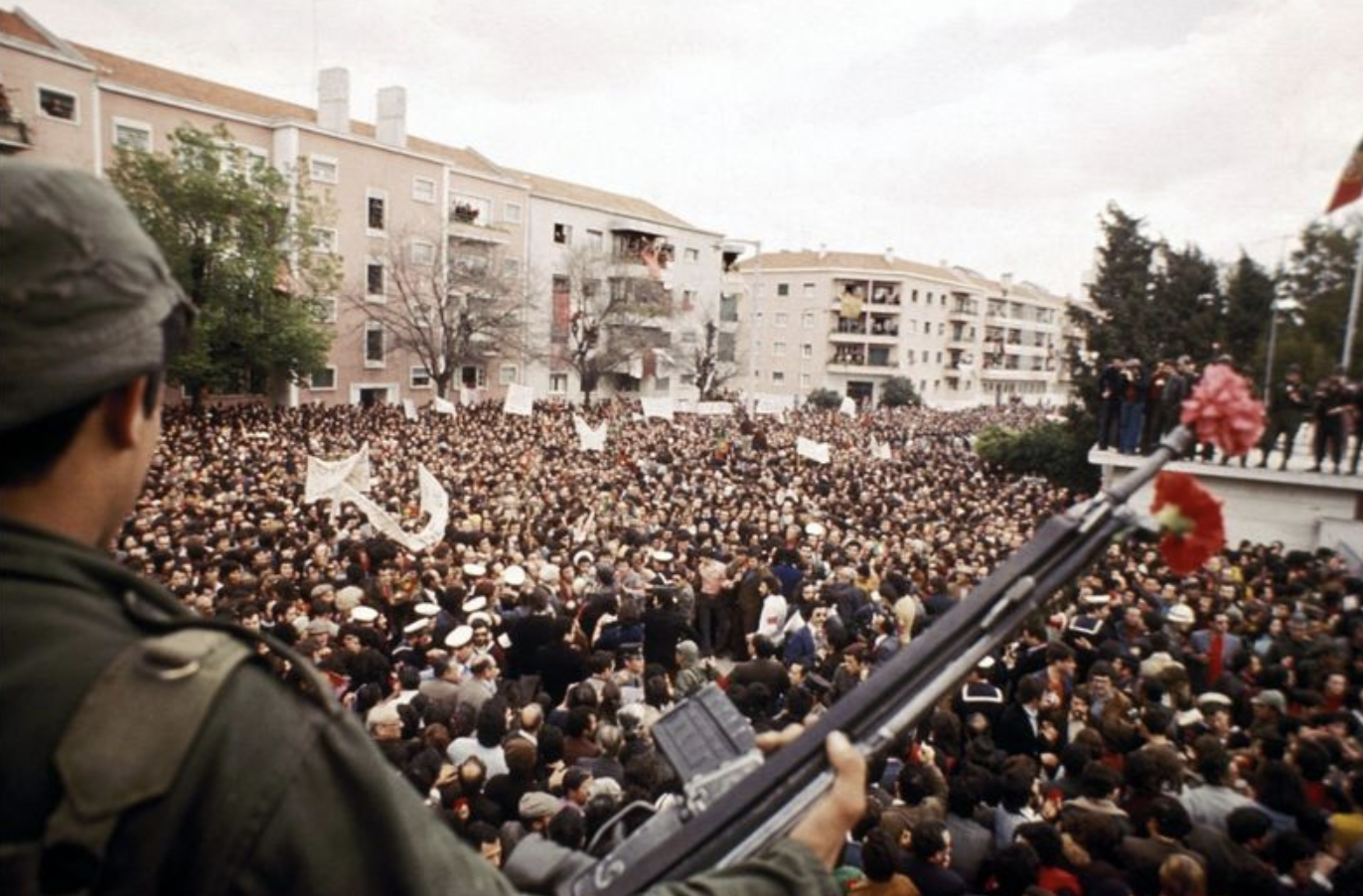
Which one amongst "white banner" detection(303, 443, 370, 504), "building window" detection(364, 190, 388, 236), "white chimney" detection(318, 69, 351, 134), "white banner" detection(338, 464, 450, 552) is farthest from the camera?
"building window" detection(364, 190, 388, 236)

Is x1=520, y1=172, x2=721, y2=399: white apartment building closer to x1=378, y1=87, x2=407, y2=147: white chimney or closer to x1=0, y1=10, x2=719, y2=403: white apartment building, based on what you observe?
x1=0, y1=10, x2=719, y2=403: white apartment building

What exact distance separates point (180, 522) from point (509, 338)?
2973 cm

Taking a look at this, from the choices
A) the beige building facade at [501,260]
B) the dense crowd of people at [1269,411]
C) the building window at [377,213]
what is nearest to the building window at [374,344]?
the beige building facade at [501,260]

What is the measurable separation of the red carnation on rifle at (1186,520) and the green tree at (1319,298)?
19.5 meters

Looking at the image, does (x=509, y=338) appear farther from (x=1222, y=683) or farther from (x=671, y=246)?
(x=1222, y=683)

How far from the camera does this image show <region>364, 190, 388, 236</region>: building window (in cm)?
3747

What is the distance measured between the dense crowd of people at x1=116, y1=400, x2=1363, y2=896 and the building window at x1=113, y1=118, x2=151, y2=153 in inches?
758

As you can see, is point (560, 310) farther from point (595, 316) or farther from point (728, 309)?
point (728, 309)

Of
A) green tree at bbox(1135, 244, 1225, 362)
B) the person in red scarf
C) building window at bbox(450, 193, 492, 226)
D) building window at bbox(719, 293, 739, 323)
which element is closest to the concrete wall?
the person in red scarf

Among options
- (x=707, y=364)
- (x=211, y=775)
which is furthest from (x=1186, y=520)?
(x=707, y=364)

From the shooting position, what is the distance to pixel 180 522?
1102cm

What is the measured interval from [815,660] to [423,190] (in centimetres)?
3800

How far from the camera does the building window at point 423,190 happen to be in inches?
1543

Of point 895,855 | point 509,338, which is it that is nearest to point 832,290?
point 509,338
